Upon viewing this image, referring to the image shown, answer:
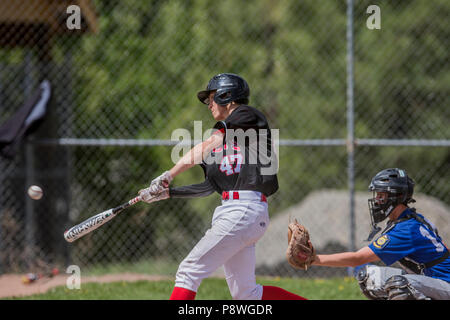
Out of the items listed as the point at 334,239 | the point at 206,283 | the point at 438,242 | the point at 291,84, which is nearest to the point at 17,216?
the point at 206,283

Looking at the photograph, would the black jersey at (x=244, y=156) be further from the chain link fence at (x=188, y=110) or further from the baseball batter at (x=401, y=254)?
the chain link fence at (x=188, y=110)

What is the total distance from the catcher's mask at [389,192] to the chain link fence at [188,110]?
117 inches

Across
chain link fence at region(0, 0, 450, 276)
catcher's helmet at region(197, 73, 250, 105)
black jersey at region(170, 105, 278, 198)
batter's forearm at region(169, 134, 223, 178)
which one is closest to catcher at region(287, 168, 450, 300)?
black jersey at region(170, 105, 278, 198)

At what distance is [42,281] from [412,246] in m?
5.17

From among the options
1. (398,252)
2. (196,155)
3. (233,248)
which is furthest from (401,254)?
(196,155)

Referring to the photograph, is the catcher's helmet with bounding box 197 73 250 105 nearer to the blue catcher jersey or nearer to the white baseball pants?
the white baseball pants

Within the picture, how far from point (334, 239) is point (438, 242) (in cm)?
476

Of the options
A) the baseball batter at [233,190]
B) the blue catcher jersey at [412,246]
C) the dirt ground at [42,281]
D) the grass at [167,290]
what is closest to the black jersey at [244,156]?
the baseball batter at [233,190]

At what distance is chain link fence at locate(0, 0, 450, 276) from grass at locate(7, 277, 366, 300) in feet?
2.57

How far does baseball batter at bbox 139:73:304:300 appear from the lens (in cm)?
371

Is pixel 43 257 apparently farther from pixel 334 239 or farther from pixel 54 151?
pixel 334 239

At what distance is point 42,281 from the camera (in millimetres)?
7414

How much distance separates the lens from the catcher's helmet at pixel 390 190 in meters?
3.95
